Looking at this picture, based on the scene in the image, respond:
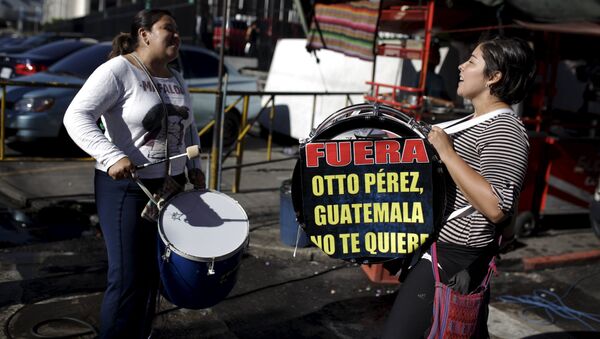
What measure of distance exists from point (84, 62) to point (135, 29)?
721 cm

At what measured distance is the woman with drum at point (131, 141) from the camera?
305 centimetres

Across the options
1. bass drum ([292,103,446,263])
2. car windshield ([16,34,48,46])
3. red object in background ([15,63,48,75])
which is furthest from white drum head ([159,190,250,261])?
car windshield ([16,34,48,46])

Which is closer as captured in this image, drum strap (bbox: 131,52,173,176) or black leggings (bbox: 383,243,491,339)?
black leggings (bbox: 383,243,491,339)

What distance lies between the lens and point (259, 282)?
540 cm

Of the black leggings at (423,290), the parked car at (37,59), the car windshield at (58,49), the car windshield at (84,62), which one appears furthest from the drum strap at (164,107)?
the car windshield at (58,49)

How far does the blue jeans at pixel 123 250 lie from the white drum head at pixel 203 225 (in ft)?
0.58

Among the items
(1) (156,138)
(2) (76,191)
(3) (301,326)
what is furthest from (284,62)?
(1) (156,138)

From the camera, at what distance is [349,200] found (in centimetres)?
251

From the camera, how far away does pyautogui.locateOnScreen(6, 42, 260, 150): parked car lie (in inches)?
342

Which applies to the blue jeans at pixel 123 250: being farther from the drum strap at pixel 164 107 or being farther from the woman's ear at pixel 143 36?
the woman's ear at pixel 143 36

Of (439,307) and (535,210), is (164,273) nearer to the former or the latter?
(439,307)

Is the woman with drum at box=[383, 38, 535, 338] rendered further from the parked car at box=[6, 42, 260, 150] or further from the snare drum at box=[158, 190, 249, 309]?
the parked car at box=[6, 42, 260, 150]

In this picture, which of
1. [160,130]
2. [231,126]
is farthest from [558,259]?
[231,126]

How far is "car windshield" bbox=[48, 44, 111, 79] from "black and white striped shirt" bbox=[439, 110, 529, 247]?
8155 mm
